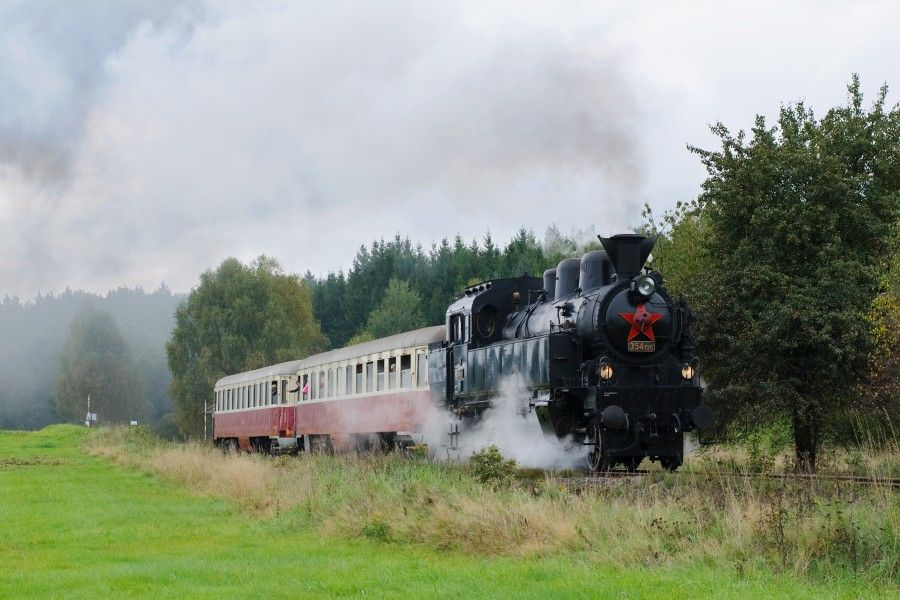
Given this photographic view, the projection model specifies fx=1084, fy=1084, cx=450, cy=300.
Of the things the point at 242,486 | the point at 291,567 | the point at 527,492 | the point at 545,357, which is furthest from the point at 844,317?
the point at 291,567

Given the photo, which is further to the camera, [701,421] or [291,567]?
[701,421]

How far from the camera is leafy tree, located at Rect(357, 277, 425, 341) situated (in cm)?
8431

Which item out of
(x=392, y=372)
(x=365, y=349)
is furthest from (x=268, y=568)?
(x=365, y=349)

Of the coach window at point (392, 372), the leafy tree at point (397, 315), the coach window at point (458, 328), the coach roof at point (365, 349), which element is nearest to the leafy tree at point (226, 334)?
the leafy tree at point (397, 315)

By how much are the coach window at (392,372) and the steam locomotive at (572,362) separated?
27 millimetres

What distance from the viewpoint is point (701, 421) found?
16797 mm

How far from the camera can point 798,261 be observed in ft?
65.9

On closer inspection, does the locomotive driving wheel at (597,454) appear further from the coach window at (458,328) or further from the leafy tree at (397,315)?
the leafy tree at (397,315)

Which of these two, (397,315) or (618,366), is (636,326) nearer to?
(618,366)

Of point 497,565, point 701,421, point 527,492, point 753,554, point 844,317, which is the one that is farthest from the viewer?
point 844,317

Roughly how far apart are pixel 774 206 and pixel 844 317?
2.72m

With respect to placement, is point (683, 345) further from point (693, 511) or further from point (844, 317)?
point (693, 511)

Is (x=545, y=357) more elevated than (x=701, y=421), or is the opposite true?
(x=545, y=357)

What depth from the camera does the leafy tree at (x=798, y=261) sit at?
19078 millimetres
